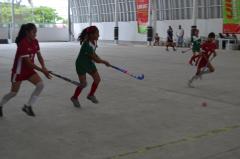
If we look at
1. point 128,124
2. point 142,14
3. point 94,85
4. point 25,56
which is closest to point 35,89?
point 25,56

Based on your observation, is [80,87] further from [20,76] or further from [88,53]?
[20,76]

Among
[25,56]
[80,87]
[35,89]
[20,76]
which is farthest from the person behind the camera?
[80,87]

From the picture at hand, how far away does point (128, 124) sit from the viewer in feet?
22.1

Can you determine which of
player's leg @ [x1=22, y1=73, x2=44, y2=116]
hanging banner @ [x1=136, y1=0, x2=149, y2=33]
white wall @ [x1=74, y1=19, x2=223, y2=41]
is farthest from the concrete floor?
hanging banner @ [x1=136, y1=0, x2=149, y2=33]

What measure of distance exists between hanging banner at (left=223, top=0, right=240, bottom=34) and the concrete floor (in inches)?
730

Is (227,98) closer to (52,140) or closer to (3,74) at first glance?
(52,140)

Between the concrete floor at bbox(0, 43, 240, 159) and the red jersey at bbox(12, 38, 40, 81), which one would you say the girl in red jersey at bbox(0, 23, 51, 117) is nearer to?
the red jersey at bbox(12, 38, 40, 81)

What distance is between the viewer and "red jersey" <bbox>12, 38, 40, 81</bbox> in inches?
271

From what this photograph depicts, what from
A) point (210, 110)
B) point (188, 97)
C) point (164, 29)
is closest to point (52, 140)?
point (210, 110)

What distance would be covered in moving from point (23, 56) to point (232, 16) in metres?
24.0

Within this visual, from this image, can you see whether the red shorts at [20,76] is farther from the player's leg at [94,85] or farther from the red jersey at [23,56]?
the player's leg at [94,85]

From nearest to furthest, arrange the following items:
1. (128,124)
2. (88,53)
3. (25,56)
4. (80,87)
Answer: (128,124)
(25,56)
(88,53)
(80,87)

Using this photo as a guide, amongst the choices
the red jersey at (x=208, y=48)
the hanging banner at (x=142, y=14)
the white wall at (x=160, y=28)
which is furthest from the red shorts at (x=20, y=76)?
the hanging banner at (x=142, y=14)

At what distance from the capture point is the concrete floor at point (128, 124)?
17.3ft
